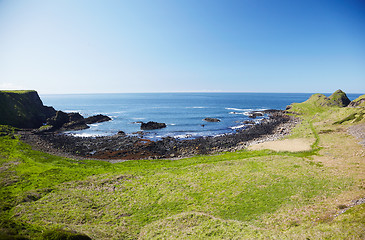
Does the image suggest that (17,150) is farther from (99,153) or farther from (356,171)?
(356,171)

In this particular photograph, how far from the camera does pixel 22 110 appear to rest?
81438 millimetres

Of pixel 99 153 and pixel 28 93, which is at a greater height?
pixel 28 93

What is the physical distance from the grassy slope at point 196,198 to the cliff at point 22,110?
4808cm

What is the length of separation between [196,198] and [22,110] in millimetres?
95379

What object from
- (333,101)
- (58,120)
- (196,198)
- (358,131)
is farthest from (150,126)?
(333,101)

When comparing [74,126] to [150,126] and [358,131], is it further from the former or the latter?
[358,131]

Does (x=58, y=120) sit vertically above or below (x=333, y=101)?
below

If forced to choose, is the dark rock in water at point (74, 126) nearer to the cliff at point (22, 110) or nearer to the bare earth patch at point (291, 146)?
the cliff at point (22, 110)

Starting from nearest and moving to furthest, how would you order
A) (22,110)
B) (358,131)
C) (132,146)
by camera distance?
(358,131) < (132,146) < (22,110)

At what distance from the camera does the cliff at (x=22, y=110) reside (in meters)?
73.4

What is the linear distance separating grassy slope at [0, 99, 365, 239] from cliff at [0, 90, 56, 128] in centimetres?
4808

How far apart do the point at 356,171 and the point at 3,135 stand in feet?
293

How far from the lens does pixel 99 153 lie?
5119 centimetres

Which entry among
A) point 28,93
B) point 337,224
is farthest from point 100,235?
point 28,93
